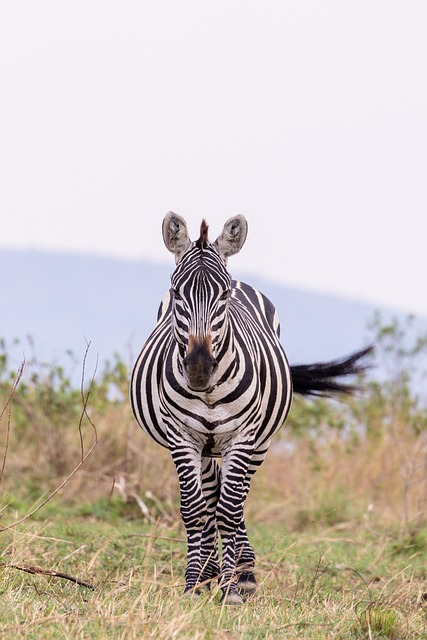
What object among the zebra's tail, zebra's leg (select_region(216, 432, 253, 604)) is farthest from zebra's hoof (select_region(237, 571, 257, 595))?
the zebra's tail

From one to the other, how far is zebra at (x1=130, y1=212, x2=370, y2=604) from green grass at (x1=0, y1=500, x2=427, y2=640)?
30 centimetres

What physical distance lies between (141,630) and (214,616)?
1.81 feet

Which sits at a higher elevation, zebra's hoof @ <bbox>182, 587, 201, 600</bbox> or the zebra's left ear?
the zebra's left ear

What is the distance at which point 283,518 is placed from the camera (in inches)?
400

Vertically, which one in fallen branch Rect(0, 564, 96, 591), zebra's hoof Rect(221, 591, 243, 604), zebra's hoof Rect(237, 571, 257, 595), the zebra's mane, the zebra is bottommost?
zebra's hoof Rect(237, 571, 257, 595)

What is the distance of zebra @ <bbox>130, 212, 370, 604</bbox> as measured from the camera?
4.81 m

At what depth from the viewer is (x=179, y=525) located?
27.3ft

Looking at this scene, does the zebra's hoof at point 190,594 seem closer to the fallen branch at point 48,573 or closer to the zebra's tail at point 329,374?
the fallen branch at point 48,573

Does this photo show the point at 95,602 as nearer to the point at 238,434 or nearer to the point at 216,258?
the point at 238,434

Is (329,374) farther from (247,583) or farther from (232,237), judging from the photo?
(232,237)

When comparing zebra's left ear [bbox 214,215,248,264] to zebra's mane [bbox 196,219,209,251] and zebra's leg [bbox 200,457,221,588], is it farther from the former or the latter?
zebra's leg [bbox 200,457,221,588]

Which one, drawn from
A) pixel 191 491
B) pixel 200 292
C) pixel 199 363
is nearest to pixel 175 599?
pixel 191 491

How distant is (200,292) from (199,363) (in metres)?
0.40

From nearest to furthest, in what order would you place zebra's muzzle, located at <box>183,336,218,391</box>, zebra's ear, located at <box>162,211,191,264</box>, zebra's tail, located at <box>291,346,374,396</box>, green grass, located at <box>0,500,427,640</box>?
green grass, located at <box>0,500,427,640</box> → zebra's muzzle, located at <box>183,336,218,391</box> → zebra's ear, located at <box>162,211,191,264</box> → zebra's tail, located at <box>291,346,374,396</box>
